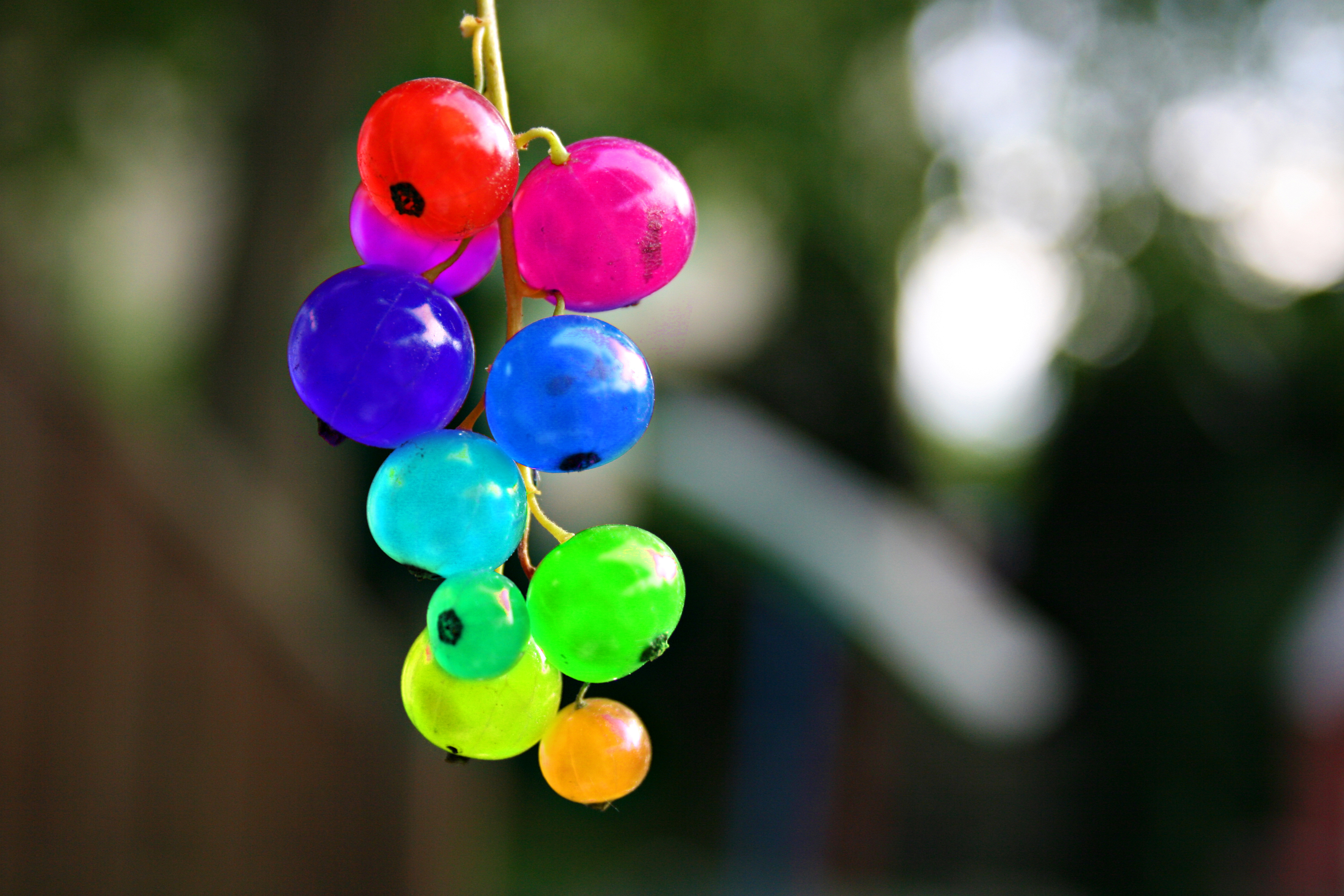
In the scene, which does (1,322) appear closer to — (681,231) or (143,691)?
(143,691)

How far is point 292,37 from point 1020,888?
5288 millimetres

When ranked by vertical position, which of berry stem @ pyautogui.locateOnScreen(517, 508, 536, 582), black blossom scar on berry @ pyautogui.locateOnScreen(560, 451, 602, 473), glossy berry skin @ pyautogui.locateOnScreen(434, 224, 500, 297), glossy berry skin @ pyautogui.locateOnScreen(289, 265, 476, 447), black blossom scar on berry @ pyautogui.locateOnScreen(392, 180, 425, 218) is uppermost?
glossy berry skin @ pyautogui.locateOnScreen(434, 224, 500, 297)

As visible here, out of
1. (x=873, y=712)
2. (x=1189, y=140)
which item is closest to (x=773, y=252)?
(x=1189, y=140)

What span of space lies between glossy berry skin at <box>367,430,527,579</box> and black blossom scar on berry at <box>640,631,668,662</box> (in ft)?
0.25

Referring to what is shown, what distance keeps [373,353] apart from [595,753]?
22 cm

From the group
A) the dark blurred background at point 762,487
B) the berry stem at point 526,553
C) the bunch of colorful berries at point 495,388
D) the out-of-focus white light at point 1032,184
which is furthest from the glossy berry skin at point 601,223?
the out-of-focus white light at point 1032,184

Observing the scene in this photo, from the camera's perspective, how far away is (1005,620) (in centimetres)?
525

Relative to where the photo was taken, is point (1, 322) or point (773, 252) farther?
point (773, 252)

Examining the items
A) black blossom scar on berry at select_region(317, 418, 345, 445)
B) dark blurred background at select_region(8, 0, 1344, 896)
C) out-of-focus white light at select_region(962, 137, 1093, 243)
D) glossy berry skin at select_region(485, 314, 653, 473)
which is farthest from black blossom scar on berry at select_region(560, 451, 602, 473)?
out-of-focus white light at select_region(962, 137, 1093, 243)

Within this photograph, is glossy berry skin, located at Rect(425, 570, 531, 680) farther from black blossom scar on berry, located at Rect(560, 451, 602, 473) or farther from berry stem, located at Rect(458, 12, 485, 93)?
berry stem, located at Rect(458, 12, 485, 93)

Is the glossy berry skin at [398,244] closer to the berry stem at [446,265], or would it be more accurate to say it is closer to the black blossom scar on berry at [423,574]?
the berry stem at [446,265]

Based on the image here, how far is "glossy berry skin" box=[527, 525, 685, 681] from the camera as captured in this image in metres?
0.46

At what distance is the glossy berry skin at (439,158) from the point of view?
45cm

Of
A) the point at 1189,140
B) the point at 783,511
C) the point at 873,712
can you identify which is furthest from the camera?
the point at 873,712
